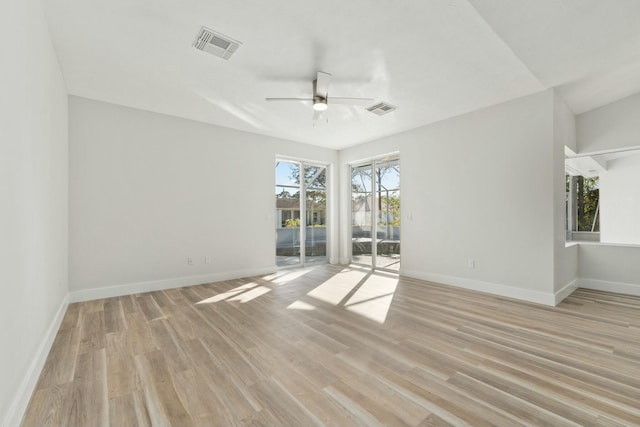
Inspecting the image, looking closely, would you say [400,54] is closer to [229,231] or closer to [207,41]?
[207,41]

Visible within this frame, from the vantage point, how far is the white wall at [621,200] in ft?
14.7

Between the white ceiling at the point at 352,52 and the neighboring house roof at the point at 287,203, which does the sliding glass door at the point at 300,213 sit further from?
the white ceiling at the point at 352,52

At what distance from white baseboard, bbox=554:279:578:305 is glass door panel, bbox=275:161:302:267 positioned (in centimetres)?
460

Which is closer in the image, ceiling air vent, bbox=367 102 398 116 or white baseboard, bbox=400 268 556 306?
white baseboard, bbox=400 268 556 306

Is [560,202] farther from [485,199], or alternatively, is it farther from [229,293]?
[229,293]

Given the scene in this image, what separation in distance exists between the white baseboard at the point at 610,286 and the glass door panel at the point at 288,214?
5.17 metres

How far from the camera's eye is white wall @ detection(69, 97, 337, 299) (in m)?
4.09

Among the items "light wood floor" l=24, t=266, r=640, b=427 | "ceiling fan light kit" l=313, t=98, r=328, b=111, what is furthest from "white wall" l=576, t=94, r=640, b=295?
"ceiling fan light kit" l=313, t=98, r=328, b=111

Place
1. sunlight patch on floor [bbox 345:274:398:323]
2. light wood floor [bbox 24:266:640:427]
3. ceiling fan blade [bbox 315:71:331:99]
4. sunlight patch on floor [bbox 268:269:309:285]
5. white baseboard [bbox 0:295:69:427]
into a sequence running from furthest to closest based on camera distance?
sunlight patch on floor [bbox 268:269:309:285] < sunlight patch on floor [bbox 345:274:398:323] < ceiling fan blade [bbox 315:71:331:99] < light wood floor [bbox 24:266:640:427] < white baseboard [bbox 0:295:69:427]

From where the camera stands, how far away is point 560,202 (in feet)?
13.3

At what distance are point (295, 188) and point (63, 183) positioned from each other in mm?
4034

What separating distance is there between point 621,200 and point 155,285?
7621 millimetres

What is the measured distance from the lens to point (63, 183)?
3.62 m

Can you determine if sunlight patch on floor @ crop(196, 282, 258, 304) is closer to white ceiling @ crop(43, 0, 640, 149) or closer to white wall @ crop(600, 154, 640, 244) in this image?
white ceiling @ crop(43, 0, 640, 149)
